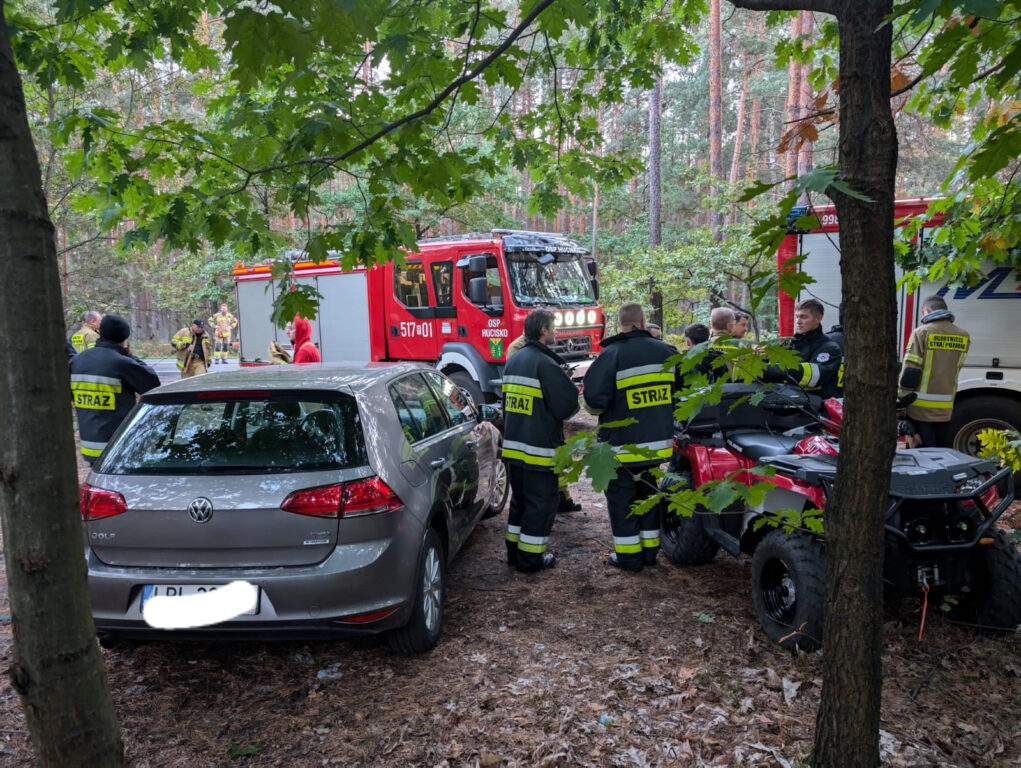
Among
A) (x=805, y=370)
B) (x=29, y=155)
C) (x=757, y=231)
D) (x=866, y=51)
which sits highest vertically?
(x=866, y=51)

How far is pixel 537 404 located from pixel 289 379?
177cm

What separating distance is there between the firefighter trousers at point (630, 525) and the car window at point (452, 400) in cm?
120

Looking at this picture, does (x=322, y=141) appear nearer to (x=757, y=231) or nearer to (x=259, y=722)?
(x=757, y=231)

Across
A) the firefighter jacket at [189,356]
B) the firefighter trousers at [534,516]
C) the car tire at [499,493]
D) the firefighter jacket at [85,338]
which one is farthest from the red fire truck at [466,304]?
the firefighter trousers at [534,516]

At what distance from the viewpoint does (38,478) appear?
5.56ft

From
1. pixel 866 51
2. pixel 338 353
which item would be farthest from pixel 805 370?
pixel 338 353

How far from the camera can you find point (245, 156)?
3.41 metres

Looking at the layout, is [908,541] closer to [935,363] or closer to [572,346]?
[935,363]

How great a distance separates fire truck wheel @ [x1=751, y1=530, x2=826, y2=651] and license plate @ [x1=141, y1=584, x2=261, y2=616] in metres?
2.58

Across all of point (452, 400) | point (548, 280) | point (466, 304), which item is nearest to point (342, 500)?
point (452, 400)

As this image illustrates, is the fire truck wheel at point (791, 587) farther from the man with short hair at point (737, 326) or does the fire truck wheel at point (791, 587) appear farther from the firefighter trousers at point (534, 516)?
the man with short hair at point (737, 326)

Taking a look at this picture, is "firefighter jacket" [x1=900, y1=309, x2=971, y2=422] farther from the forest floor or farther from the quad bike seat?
the forest floor

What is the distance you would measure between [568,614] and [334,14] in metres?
3.35

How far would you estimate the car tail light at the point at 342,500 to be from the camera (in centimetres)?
312
